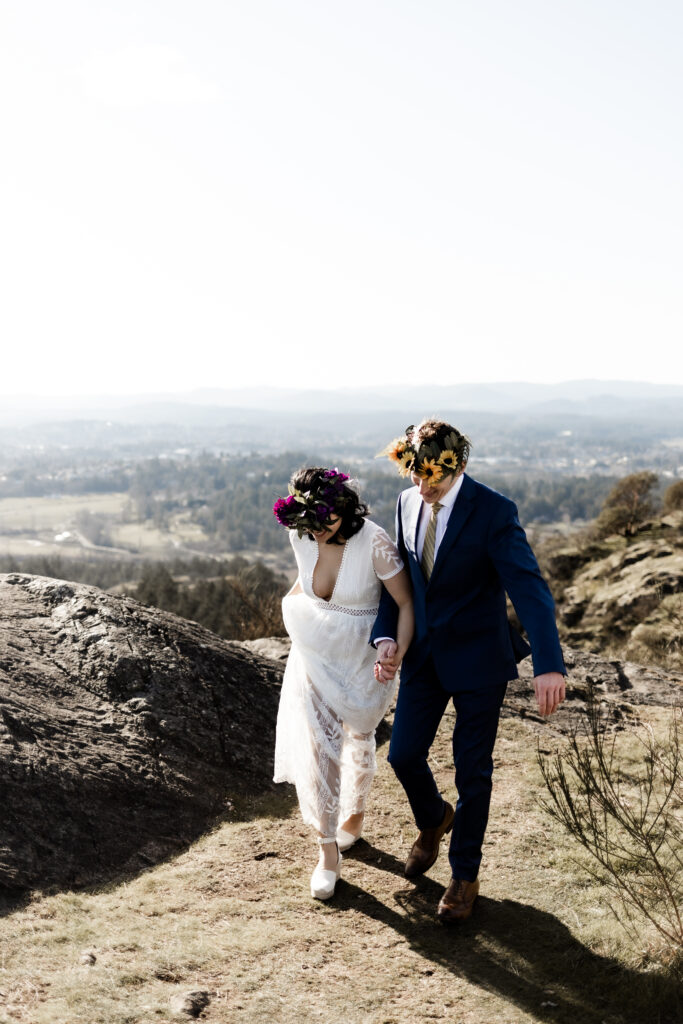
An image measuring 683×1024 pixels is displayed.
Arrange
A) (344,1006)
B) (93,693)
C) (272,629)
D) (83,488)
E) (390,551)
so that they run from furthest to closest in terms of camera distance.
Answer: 1. (83,488)
2. (272,629)
3. (93,693)
4. (390,551)
5. (344,1006)

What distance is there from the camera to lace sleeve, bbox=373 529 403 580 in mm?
3584

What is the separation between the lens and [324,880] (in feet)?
12.1

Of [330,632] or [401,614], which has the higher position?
[401,614]

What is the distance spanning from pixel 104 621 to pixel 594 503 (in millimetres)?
93258

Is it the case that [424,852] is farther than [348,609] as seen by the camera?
Yes

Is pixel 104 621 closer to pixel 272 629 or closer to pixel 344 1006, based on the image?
pixel 344 1006

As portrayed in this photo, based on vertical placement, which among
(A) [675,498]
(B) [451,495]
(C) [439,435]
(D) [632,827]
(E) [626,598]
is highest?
(C) [439,435]

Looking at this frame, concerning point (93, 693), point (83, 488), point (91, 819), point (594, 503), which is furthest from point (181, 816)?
point (83, 488)

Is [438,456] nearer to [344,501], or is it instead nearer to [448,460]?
[448,460]

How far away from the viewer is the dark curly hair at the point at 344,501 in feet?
11.8

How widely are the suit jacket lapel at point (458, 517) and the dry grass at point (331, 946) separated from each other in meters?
1.61

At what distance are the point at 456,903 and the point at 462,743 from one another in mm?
698

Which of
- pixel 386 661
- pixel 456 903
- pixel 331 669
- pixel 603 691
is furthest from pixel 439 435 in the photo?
pixel 603 691

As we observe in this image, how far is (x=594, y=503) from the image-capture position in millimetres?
93125
